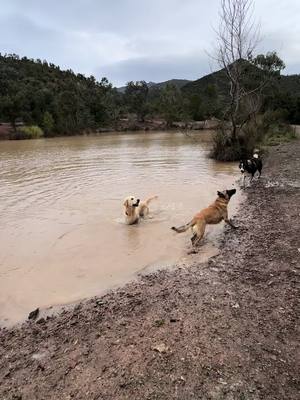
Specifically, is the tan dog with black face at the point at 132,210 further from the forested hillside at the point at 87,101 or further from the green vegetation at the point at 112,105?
the forested hillside at the point at 87,101

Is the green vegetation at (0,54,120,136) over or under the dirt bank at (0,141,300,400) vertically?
over

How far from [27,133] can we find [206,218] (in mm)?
45877

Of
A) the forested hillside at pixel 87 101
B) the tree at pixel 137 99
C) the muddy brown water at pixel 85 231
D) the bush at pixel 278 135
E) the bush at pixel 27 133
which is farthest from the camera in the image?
the tree at pixel 137 99

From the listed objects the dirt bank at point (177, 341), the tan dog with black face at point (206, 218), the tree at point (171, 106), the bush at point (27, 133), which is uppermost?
the tree at point (171, 106)

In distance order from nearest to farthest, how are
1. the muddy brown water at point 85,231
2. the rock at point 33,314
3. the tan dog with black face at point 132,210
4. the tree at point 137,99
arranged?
1. the rock at point 33,314
2. the muddy brown water at point 85,231
3. the tan dog with black face at point 132,210
4. the tree at point 137,99

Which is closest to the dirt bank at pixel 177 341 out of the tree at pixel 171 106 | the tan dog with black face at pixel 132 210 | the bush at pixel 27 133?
the tan dog with black face at pixel 132 210

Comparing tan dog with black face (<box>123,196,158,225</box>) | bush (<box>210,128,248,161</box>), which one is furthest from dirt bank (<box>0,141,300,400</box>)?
bush (<box>210,128,248,161</box>)

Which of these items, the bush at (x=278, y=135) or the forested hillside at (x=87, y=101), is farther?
the forested hillside at (x=87, y=101)

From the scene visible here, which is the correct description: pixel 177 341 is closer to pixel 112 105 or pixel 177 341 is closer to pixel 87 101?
pixel 87 101

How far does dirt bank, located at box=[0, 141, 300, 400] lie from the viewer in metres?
3.29

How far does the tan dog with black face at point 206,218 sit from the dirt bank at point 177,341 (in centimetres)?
85

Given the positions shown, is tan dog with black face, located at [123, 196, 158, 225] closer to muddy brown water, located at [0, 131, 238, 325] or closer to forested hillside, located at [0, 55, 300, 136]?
muddy brown water, located at [0, 131, 238, 325]

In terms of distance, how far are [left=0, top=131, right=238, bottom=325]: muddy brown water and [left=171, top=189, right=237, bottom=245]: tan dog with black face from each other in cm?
29

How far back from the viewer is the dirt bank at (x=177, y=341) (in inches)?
130
